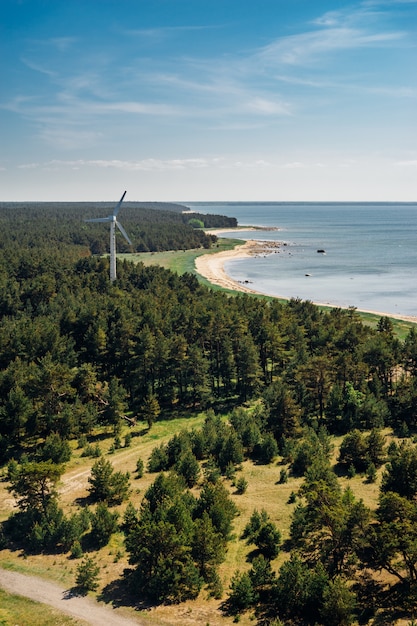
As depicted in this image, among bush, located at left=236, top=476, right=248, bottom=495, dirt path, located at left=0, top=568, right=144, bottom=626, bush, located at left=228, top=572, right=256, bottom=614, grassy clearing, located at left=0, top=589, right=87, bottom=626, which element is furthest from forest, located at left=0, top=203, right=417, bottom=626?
grassy clearing, located at left=0, top=589, right=87, bottom=626

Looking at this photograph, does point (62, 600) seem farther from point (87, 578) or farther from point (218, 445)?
point (218, 445)

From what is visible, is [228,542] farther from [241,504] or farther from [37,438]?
[37,438]

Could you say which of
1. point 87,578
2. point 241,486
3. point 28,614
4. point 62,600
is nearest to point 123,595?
point 87,578

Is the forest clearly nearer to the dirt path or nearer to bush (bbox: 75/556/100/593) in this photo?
bush (bbox: 75/556/100/593)

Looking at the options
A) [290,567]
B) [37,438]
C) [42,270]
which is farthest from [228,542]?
[42,270]

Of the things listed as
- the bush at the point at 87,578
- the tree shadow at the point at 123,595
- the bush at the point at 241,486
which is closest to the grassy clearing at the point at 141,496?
the bush at the point at 241,486

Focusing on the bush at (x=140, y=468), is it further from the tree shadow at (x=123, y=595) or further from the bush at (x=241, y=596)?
the bush at (x=241, y=596)
